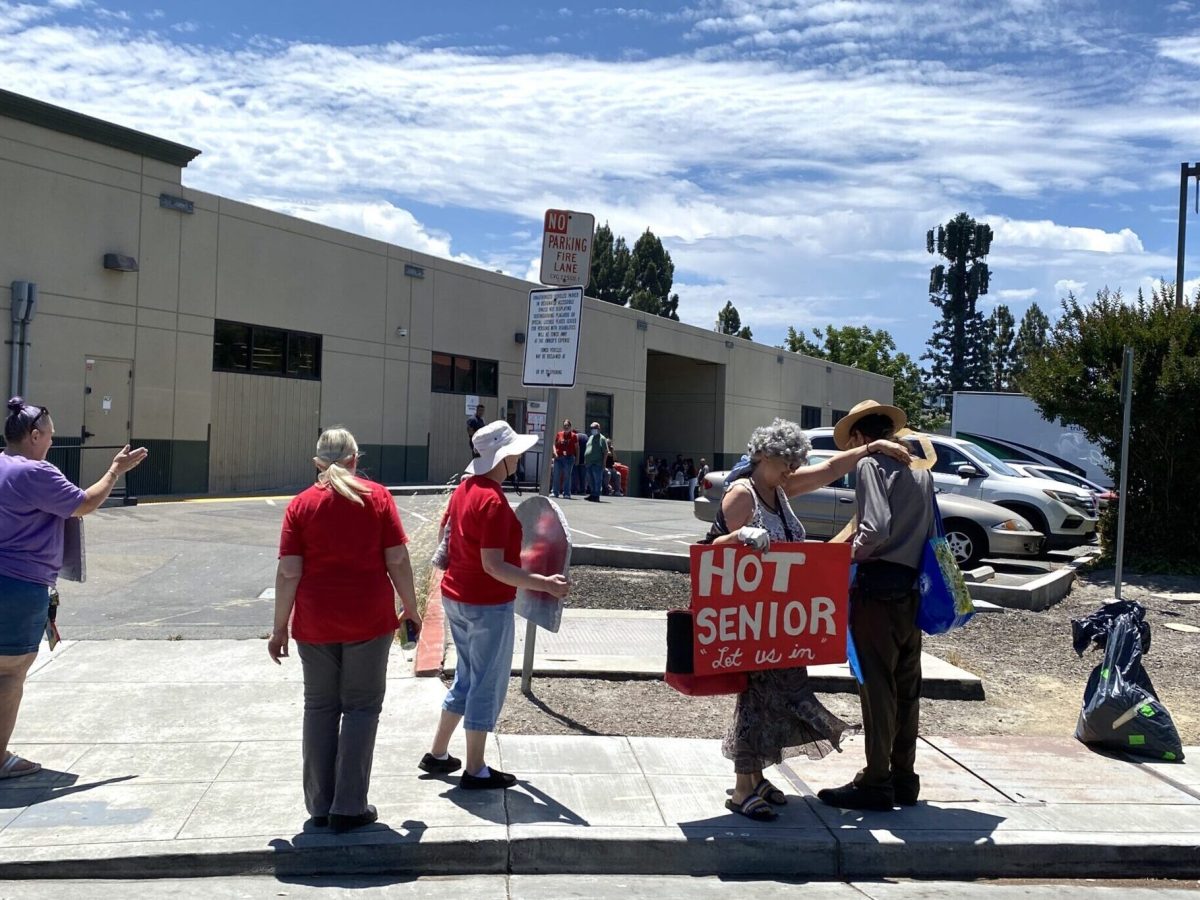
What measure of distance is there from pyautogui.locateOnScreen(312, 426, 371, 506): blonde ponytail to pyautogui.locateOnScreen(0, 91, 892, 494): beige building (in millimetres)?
12984

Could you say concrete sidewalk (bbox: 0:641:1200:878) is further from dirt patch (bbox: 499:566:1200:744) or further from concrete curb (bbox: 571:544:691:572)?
concrete curb (bbox: 571:544:691:572)

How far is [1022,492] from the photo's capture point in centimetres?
1577

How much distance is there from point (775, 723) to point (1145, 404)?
11083 mm

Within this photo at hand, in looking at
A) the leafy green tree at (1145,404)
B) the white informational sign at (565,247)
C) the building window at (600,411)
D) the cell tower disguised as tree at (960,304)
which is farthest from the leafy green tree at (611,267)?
the white informational sign at (565,247)

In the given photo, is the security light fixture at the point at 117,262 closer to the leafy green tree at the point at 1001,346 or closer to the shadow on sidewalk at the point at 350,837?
the shadow on sidewalk at the point at 350,837

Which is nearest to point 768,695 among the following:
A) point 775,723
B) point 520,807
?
point 775,723

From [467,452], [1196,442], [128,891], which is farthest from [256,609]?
[467,452]

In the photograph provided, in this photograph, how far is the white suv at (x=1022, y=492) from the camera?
1577 cm

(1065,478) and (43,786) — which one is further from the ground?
(1065,478)

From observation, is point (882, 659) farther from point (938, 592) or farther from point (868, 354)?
point (868, 354)

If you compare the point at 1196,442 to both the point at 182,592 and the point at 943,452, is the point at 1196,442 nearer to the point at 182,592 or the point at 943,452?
the point at 943,452

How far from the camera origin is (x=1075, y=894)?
5098 millimetres

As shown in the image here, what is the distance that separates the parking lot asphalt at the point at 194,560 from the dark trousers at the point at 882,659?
17.8 ft

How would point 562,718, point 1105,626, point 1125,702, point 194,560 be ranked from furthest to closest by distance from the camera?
1. point 194,560
2. point 562,718
3. point 1105,626
4. point 1125,702
